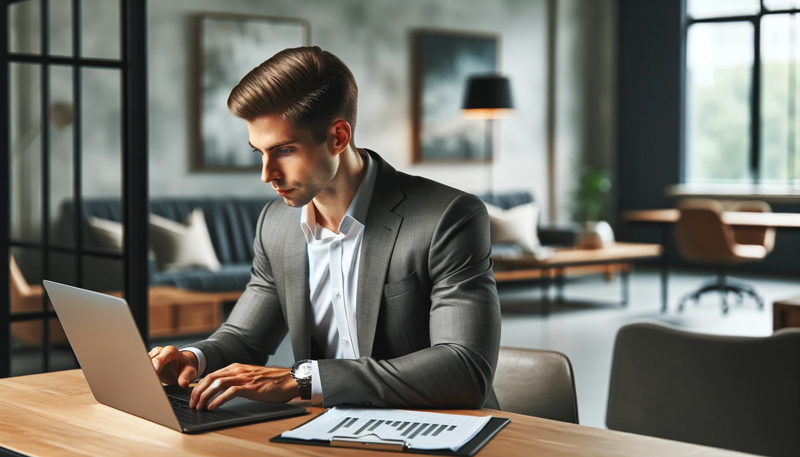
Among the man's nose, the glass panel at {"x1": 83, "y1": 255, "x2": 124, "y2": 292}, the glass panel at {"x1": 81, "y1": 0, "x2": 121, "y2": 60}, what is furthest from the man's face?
the glass panel at {"x1": 81, "y1": 0, "x2": 121, "y2": 60}

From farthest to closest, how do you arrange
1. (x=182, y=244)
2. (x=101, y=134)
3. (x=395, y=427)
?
(x=101, y=134) < (x=182, y=244) < (x=395, y=427)

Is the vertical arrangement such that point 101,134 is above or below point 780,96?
below

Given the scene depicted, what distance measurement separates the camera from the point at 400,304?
69.1 inches

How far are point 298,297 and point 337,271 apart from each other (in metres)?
0.10

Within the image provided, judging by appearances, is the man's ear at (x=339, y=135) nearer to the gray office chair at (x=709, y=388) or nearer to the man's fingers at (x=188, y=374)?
the man's fingers at (x=188, y=374)

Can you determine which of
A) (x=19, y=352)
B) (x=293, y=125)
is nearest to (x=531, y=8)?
(x=19, y=352)

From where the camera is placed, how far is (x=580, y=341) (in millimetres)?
6113

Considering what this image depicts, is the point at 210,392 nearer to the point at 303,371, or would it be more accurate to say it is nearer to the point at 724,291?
the point at 303,371

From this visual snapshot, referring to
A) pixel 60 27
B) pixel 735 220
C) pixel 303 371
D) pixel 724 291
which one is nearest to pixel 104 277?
pixel 303 371

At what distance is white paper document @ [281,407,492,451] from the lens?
1312 millimetres

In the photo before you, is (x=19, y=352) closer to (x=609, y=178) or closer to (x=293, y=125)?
(x=293, y=125)

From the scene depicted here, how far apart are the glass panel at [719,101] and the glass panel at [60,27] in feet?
22.2

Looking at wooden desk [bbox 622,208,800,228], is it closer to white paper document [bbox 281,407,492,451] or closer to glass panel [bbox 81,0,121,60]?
glass panel [bbox 81,0,121,60]

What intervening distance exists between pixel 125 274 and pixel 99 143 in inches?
176
